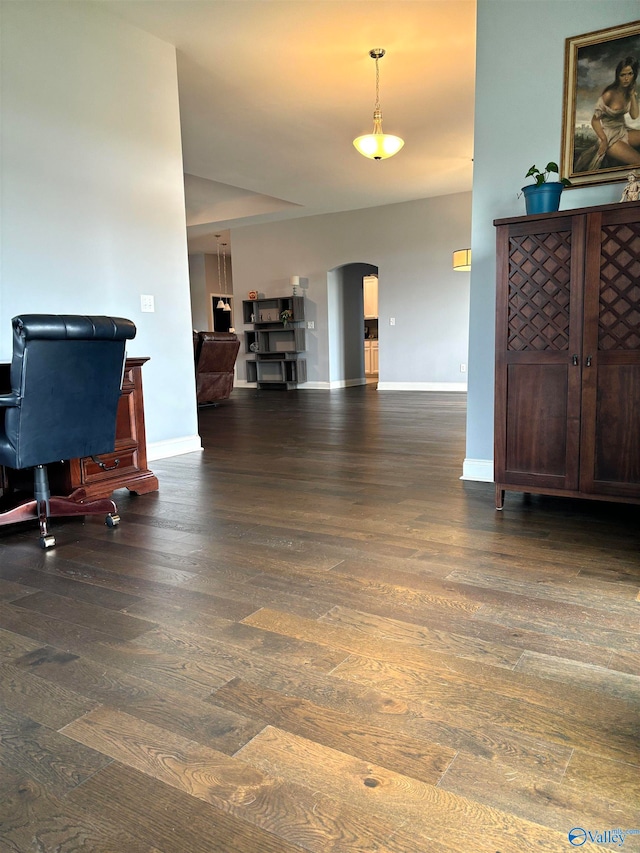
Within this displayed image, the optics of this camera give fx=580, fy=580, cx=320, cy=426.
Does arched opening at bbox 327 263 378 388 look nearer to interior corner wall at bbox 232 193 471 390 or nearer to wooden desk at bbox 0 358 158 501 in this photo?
interior corner wall at bbox 232 193 471 390

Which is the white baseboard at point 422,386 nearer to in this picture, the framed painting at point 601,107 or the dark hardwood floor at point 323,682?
the framed painting at point 601,107

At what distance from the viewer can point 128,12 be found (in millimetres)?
3705

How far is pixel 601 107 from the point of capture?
2.89 metres

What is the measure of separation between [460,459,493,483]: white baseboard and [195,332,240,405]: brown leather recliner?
4.60m

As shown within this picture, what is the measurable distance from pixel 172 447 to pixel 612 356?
3075mm

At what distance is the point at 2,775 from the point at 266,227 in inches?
401

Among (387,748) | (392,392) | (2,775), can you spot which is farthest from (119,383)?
(392,392)

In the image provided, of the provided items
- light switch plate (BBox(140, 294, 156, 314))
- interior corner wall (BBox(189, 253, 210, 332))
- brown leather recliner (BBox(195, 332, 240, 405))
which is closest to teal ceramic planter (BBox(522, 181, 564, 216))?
light switch plate (BBox(140, 294, 156, 314))

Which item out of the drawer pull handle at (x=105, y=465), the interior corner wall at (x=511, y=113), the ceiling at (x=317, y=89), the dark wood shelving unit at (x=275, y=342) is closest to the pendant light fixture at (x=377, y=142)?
the ceiling at (x=317, y=89)

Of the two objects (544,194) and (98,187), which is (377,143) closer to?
(98,187)

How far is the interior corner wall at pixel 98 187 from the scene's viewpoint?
325 centimetres

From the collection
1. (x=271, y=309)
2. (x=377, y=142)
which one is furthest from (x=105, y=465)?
(x=271, y=309)

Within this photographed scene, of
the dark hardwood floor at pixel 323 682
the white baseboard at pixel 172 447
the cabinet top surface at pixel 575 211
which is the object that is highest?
the cabinet top surface at pixel 575 211

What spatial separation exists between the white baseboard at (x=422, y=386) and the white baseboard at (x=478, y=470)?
5794 millimetres
